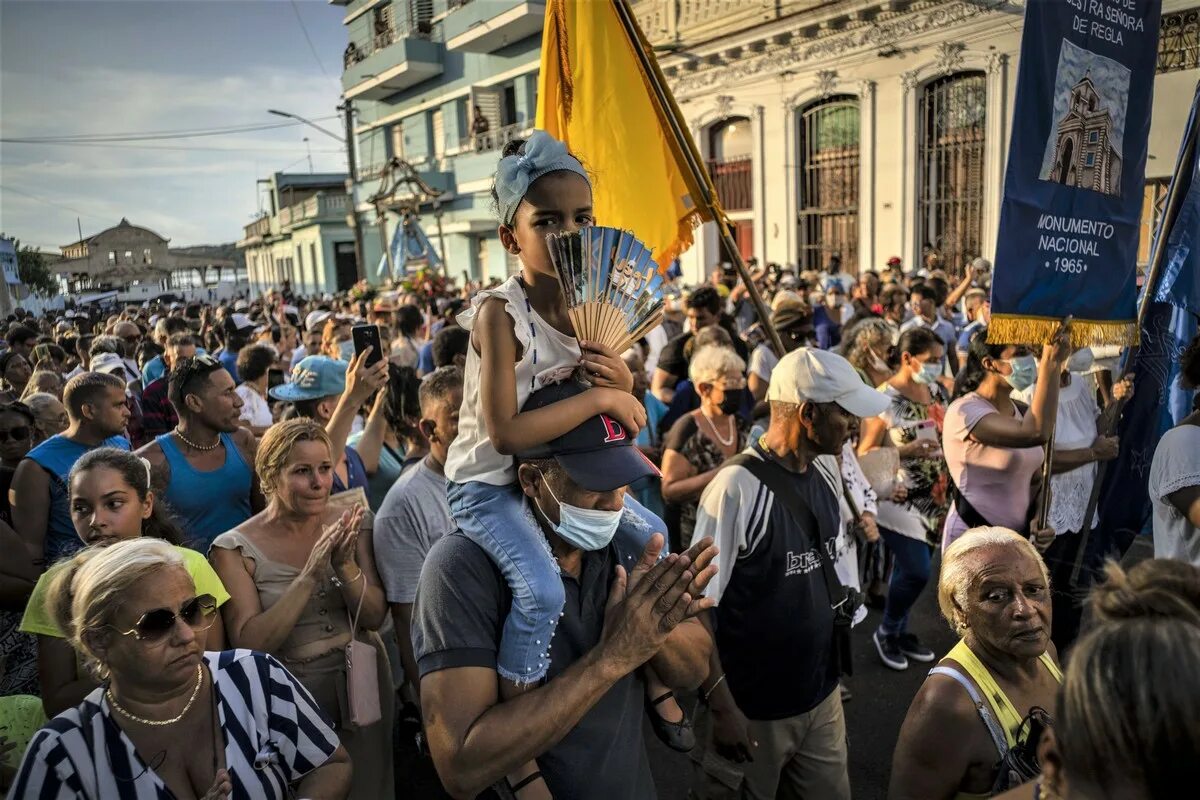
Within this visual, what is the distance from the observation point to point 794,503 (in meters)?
3.07

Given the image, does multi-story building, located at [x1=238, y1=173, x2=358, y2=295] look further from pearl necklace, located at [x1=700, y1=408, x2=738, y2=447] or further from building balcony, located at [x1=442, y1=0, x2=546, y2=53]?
pearl necklace, located at [x1=700, y1=408, x2=738, y2=447]

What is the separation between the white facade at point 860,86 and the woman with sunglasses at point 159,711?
46.7 ft

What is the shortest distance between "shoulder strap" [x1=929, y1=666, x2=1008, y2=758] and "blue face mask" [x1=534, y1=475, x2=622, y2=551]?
1056 mm

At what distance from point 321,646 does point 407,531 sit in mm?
558

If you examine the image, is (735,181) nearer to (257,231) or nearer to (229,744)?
(229,744)

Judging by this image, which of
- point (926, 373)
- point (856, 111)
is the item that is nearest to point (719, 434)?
point (926, 373)

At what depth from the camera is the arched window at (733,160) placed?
19.4 metres

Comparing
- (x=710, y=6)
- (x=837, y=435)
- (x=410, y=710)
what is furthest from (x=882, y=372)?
(x=710, y=6)

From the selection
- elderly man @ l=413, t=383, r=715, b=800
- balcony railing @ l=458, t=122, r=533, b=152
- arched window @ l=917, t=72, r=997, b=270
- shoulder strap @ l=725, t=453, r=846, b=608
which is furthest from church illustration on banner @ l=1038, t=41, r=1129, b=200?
balcony railing @ l=458, t=122, r=533, b=152

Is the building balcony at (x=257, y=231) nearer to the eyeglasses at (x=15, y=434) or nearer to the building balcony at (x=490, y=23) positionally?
the building balcony at (x=490, y=23)

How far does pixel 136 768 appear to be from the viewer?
Result: 78.9 inches

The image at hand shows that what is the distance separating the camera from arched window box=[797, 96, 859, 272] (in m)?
17.1

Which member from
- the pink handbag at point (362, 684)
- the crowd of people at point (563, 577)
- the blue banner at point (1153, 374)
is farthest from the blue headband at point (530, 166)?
the blue banner at point (1153, 374)

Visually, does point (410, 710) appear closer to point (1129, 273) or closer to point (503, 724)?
point (503, 724)
